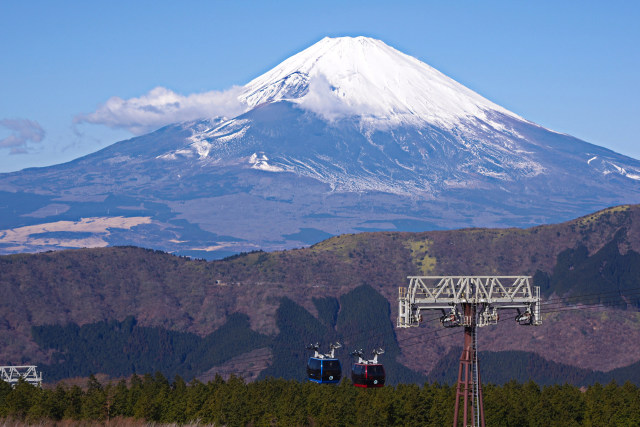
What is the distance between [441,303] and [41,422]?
88600 millimetres

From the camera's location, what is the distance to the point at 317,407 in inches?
7288

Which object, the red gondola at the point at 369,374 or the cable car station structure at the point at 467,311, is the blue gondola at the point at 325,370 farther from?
the cable car station structure at the point at 467,311

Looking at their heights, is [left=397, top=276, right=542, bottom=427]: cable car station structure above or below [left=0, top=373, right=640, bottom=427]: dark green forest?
above

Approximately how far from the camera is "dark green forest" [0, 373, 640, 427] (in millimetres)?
177875

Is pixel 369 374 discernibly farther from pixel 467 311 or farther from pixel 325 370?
pixel 467 311

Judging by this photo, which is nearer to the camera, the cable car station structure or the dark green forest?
the cable car station structure

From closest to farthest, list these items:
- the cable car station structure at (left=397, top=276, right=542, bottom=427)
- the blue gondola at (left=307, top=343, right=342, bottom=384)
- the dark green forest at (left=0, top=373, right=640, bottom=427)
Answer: the cable car station structure at (left=397, top=276, right=542, bottom=427) < the blue gondola at (left=307, top=343, right=342, bottom=384) < the dark green forest at (left=0, top=373, right=640, bottom=427)

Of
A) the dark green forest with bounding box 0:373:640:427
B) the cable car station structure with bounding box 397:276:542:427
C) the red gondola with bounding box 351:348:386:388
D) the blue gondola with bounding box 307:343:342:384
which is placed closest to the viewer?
the cable car station structure with bounding box 397:276:542:427

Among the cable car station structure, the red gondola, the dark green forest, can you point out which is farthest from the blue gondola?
the cable car station structure

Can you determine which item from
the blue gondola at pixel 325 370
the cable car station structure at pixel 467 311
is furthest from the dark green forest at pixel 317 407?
the cable car station structure at pixel 467 311

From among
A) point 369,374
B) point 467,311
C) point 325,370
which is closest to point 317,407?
point 325,370

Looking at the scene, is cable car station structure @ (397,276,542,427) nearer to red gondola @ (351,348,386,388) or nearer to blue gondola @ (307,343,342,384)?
red gondola @ (351,348,386,388)

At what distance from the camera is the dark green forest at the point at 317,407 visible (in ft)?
584

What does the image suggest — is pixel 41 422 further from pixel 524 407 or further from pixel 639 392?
pixel 639 392
